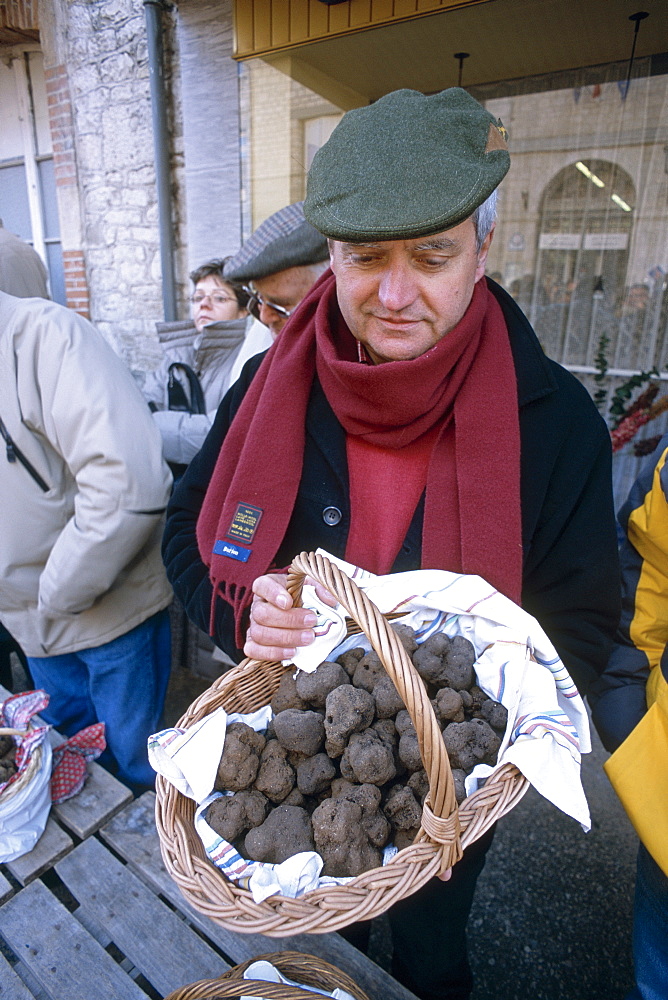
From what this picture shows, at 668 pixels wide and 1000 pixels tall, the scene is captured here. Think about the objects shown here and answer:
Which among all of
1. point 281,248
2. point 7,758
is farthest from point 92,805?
point 281,248

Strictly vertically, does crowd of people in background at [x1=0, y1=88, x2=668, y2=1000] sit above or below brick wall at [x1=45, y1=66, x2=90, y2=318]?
below

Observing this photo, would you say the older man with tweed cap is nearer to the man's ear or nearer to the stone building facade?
the man's ear

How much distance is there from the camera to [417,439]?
135cm

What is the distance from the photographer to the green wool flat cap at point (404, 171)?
3.34 feet

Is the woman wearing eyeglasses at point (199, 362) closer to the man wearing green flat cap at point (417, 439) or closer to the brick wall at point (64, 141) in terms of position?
the man wearing green flat cap at point (417, 439)

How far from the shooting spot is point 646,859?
1.37 metres

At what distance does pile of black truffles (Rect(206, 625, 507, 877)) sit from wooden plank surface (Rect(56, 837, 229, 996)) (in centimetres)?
45

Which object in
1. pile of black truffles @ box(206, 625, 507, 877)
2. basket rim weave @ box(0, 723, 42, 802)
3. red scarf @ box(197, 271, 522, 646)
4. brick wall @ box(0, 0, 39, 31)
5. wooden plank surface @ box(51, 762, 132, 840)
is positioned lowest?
wooden plank surface @ box(51, 762, 132, 840)

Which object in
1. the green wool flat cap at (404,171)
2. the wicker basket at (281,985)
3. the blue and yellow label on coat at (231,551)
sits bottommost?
the wicker basket at (281,985)

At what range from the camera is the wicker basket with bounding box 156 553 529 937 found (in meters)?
0.83

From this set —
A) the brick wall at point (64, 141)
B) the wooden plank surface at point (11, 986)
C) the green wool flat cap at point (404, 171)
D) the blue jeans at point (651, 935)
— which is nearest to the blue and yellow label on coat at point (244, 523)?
the green wool flat cap at point (404, 171)

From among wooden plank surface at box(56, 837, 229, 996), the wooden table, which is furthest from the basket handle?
wooden plank surface at box(56, 837, 229, 996)

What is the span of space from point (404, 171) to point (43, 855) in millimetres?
1745

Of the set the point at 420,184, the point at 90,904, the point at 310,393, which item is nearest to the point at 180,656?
the point at 90,904
